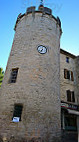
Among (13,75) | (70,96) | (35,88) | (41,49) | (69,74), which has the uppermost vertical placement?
(41,49)

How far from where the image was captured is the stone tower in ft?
19.5

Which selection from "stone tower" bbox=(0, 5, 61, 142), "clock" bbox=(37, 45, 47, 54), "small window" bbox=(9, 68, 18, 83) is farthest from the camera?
"clock" bbox=(37, 45, 47, 54)

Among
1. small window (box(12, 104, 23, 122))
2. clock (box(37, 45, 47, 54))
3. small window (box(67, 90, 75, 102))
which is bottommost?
small window (box(12, 104, 23, 122))

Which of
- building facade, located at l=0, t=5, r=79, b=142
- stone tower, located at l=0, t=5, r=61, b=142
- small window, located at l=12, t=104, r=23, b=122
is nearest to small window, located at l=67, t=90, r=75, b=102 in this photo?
building facade, located at l=0, t=5, r=79, b=142

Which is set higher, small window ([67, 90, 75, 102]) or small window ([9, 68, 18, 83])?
small window ([9, 68, 18, 83])

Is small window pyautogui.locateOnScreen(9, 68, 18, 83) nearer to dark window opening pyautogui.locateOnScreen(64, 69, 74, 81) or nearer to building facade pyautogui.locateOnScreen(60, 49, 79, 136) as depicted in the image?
building facade pyautogui.locateOnScreen(60, 49, 79, 136)

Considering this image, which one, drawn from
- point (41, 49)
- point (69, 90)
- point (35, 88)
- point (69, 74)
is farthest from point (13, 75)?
point (69, 74)

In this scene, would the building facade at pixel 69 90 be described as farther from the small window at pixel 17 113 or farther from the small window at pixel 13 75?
the small window at pixel 13 75

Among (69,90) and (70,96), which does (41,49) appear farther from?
(70,96)

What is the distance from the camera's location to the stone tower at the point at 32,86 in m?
5.96

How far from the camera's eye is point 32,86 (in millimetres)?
6984

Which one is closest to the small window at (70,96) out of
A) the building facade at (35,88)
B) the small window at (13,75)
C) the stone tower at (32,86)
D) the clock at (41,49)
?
the building facade at (35,88)

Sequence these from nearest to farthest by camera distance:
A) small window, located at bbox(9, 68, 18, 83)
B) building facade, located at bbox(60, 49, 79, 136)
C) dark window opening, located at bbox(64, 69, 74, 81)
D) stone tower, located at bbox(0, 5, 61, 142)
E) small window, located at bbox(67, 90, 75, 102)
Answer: stone tower, located at bbox(0, 5, 61, 142), small window, located at bbox(9, 68, 18, 83), building facade, located at bbox(60, 49, 79, 136), small window, located at bbox(67, 90, 75, 102), dark window opening, located at bbox(64, 69, 74, 81)

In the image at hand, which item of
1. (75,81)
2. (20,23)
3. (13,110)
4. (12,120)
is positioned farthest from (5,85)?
(75,81)
